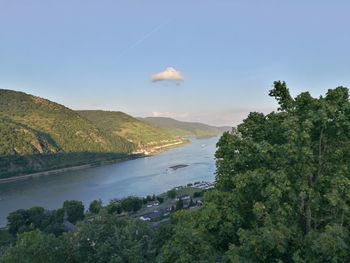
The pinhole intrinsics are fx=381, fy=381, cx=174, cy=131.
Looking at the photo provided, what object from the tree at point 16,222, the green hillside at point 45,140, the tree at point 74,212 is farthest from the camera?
the green hillside at point 45,140

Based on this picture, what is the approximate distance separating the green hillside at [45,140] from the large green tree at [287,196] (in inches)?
4218

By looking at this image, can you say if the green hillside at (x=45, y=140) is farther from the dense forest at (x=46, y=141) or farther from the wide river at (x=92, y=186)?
the wide river at (x=92, y=186)

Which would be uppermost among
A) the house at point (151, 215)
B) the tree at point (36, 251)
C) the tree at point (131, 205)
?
the tree at point (36, 251)

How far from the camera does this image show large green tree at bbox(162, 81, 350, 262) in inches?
243

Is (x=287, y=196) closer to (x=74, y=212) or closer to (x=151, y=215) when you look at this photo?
(x=151, y=215)

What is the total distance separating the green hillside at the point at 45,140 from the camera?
121 meters

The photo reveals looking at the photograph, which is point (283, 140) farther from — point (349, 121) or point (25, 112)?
point (25, 112)

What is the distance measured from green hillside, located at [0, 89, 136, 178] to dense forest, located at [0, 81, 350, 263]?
106992mm

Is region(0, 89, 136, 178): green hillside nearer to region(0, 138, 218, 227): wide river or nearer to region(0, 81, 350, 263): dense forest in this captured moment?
region(0, 138, 218, 227): wide river

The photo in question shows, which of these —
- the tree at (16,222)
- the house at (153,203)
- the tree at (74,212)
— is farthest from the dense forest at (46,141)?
the house at (153,203)

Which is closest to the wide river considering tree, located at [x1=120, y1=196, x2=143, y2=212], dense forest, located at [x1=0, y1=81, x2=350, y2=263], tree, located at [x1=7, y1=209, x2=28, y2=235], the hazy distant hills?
tree, located at [x1=7, y1=209, x2=28, y2=235]

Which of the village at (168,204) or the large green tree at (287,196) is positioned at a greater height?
the large green tree at (287,196)

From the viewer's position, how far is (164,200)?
6444 centimetres

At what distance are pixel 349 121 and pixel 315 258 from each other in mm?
2536
